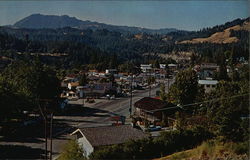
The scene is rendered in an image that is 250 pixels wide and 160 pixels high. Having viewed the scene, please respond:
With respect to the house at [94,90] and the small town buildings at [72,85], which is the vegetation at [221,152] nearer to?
the house at [94,90]

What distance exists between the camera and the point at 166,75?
16781 millimetres

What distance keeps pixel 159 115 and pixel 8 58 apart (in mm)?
16669

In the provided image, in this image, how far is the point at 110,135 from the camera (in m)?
3.43

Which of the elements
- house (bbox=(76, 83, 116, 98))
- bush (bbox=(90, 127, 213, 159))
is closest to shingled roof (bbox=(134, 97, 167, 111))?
bush (bbox=(90, 127, 213, 159))

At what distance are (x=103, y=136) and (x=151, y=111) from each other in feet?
8.59

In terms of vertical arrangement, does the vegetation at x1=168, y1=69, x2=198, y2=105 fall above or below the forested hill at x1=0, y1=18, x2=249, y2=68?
above

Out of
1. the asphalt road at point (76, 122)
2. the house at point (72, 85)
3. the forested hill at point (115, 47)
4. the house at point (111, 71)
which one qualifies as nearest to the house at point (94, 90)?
the house at point (72, 85)

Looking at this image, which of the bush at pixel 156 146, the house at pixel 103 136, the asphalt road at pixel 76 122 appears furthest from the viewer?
the asphalt road at pixel 76 122

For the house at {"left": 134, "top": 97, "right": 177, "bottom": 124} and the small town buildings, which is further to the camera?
the small town buildings

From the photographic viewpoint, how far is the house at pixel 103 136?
3.24 meters

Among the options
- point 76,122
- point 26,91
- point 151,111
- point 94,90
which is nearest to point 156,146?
point 151,111

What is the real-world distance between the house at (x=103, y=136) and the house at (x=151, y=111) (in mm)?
2075

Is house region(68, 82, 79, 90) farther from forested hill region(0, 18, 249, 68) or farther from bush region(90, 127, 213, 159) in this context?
bush region(90, 127, 213, 159)

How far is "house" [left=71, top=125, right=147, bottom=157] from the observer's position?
3237mm
